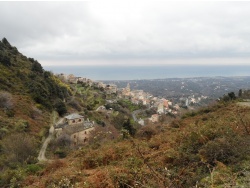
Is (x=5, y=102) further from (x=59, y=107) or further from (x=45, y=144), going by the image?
(x=59, y=107)

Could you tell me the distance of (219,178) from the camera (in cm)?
421

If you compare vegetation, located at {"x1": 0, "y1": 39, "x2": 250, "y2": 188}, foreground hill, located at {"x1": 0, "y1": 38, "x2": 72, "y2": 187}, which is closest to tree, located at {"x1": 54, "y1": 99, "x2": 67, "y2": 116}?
foreground hill, located at {"x1": 0, "y1": 38, "x2": 72, "y2": 187}

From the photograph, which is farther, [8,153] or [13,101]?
[13,101]

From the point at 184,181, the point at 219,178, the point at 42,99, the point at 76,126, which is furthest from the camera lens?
the point at 42,99

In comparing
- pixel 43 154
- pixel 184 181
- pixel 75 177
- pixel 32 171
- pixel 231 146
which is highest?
pixel 231 146

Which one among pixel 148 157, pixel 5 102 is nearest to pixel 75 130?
pixel 5 102

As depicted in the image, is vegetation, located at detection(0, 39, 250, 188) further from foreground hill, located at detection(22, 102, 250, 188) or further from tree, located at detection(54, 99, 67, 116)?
tree, located at detection(54, 99, 67, 116)

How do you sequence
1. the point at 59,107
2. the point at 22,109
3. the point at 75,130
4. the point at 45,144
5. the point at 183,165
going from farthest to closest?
1. the point at 59,107
2. the point at 22,109
3. the point at 75,130
4. the point at 45,144
5. the point at 183,165

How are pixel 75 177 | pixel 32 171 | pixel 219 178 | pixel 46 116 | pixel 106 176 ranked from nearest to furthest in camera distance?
pixel 219 178 < pixel 106 176 < pixel 75 177 < pixel 32 171 < pixel 46 116

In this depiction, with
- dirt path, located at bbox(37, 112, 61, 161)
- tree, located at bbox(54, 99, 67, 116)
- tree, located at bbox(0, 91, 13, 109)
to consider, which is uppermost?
tree, located at bbox(0, 91, 13, 109)

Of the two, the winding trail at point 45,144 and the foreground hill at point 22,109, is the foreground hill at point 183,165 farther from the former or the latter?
the winding trail at point 45,144

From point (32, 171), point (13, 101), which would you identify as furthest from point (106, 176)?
point (13, 101)

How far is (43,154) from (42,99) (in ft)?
46.0

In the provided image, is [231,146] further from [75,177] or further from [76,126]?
[76,126]
